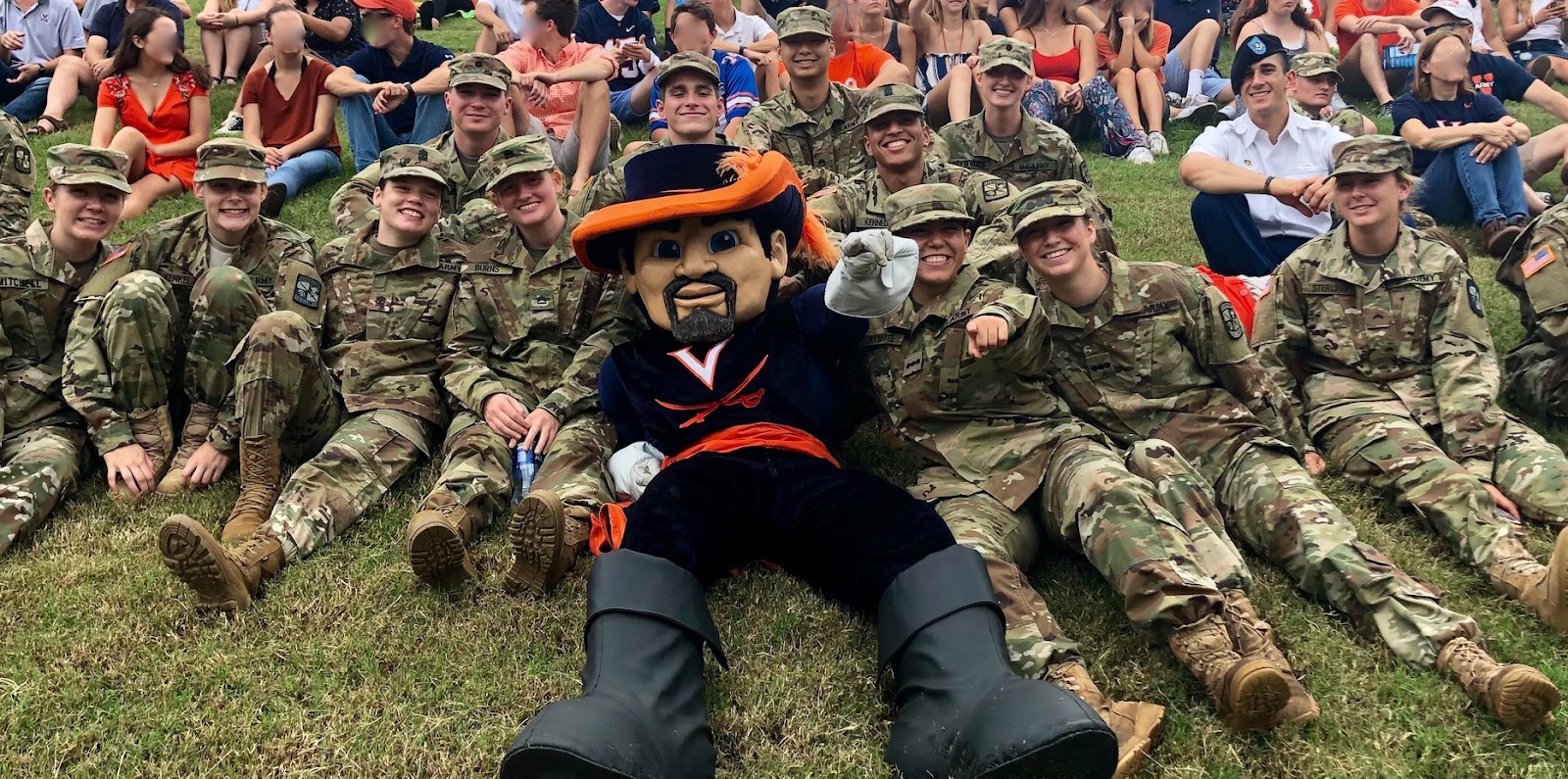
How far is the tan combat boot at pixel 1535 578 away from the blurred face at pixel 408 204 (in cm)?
475

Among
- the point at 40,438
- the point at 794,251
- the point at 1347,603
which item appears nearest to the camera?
the point at 1347,603

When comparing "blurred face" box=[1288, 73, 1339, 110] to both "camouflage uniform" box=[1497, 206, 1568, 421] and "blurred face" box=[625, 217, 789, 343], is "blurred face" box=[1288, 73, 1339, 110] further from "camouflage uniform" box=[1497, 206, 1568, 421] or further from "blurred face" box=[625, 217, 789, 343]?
"blurred face" box=[625, 217, 789, 343]

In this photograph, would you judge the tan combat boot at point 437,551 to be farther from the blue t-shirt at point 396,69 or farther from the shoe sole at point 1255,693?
the blue t-shirt at point 396,69

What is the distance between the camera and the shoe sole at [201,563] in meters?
3.68

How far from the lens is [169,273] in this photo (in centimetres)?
541

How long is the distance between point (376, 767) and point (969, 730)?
168 cm

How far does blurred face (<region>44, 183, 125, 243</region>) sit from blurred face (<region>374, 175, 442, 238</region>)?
1.18 meters

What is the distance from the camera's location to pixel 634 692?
9.78 feet

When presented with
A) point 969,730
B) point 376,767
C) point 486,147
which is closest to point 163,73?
point 486,147

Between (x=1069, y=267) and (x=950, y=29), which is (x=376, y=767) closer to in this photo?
(x=1069, y=267)

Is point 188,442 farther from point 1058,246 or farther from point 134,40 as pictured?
point 134,40

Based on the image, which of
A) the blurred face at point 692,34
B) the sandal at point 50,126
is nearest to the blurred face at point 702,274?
the blurred face at point 692,34

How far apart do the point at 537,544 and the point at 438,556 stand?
0.36 m

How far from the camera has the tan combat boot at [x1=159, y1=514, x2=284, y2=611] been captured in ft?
12.1
